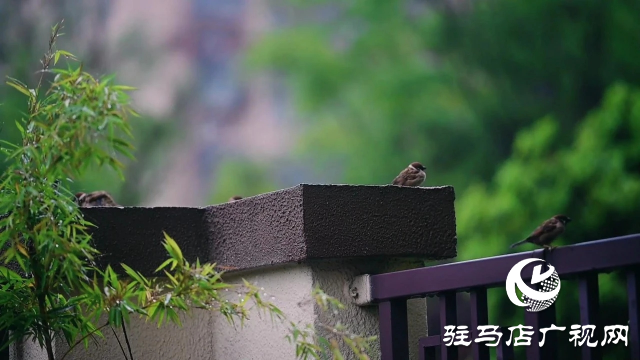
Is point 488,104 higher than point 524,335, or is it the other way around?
point 488,104

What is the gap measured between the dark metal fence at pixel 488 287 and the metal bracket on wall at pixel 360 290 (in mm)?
14

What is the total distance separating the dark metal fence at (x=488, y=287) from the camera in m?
1.70

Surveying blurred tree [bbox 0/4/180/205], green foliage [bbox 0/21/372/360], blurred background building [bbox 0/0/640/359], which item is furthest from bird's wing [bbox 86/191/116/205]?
blurred tree [bbox 0/4/180/205]

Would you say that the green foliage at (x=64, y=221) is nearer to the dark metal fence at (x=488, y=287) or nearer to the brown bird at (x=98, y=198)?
the dark metal fence at (x=488, y=287)

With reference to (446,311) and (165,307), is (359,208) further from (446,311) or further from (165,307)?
(165,307)

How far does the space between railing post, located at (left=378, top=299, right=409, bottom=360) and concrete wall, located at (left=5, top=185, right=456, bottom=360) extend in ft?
0.33

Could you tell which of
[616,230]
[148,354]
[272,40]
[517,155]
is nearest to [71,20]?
[272,40]

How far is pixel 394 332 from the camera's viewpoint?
7.59 ft

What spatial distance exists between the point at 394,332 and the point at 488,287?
1.17ft

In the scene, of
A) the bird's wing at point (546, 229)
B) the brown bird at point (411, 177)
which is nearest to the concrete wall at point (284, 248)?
the bird's wing at point (546, 229)

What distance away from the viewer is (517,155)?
10.7m

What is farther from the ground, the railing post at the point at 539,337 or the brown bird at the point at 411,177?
the brown bird at the point at 411,177

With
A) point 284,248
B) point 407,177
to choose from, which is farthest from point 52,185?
point 407,177

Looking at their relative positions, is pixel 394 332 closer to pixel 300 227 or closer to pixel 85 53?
pixel 300 227
